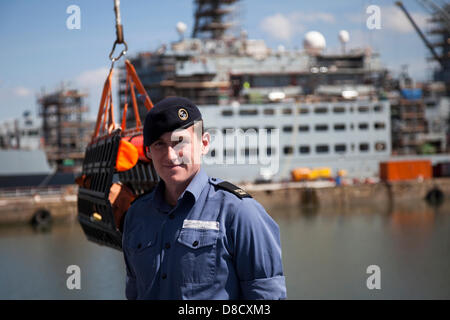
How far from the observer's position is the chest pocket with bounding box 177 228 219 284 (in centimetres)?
247

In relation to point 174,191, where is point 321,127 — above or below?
below

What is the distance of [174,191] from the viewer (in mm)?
2637

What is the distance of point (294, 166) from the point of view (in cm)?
4647

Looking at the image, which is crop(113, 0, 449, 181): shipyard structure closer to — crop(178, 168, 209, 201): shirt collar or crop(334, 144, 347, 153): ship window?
crop(334, 144, 347, 153): ship window

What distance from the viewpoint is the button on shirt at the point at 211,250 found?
2.45 metres

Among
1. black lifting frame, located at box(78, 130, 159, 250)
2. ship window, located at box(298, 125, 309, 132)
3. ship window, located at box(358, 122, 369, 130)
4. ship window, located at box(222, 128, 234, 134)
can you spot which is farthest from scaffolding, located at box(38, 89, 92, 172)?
black lifting frame, located at box(78, 130, 159, 250)

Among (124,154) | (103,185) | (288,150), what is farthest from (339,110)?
(124,154)

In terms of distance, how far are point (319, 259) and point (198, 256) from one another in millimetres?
20353

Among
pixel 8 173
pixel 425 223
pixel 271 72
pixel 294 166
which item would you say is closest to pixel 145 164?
pixel 425 223

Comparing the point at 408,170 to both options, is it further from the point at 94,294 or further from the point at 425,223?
the point at 94,294

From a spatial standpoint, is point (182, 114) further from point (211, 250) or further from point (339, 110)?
point (339, 110)

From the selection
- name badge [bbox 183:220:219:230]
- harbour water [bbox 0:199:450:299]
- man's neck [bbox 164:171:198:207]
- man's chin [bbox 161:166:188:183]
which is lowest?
harbour water [bbox 0:199:450:299]

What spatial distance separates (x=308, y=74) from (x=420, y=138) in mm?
11517

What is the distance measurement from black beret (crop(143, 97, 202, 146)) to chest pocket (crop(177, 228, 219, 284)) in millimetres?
462
